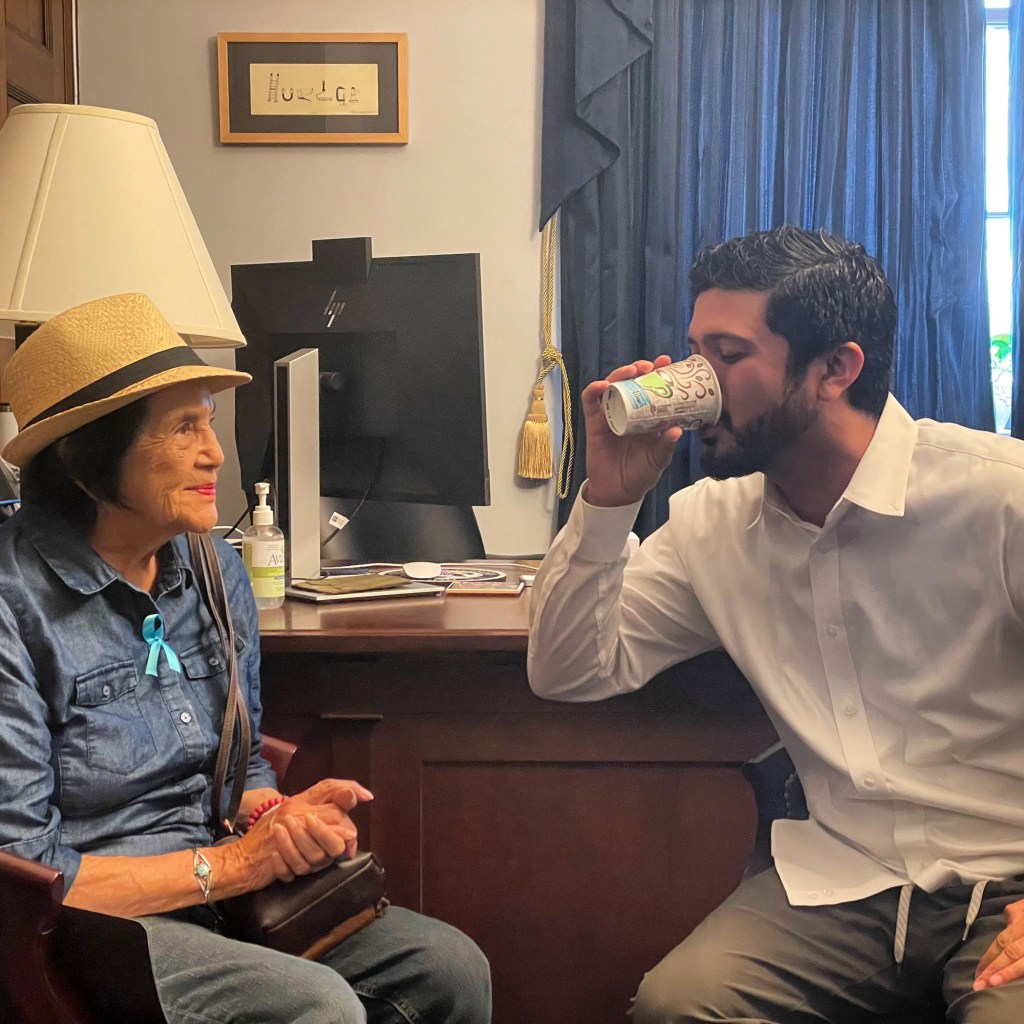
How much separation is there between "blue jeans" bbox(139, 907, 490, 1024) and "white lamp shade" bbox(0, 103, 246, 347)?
856 mm

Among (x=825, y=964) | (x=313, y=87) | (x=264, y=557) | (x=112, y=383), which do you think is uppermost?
(x=313, y=87)

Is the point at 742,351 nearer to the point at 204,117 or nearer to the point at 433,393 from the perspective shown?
the point at 433,393

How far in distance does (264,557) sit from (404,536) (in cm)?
69

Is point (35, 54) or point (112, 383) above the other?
point (35, 54)

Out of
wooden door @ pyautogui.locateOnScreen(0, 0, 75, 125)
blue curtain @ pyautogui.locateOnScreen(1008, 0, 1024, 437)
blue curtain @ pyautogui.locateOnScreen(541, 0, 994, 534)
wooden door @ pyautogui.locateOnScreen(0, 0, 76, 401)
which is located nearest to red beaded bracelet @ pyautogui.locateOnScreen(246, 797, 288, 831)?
wooden door @ pyautogui.locateOnScreen(0, 0, 76, 401)

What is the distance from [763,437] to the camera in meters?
1.28

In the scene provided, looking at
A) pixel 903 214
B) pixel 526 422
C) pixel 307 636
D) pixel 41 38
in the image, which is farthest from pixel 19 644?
pixel 903 214

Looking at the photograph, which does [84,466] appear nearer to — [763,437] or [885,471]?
[763,437]

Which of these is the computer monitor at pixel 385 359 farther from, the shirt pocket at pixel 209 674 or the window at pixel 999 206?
the window at pixel 999 206

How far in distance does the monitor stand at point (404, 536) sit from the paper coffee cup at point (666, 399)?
1127mm

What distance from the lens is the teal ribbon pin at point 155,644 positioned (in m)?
1.21

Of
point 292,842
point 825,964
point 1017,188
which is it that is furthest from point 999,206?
point 292,842

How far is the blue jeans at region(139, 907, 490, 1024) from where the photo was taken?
1.07m

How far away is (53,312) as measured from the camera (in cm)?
154
